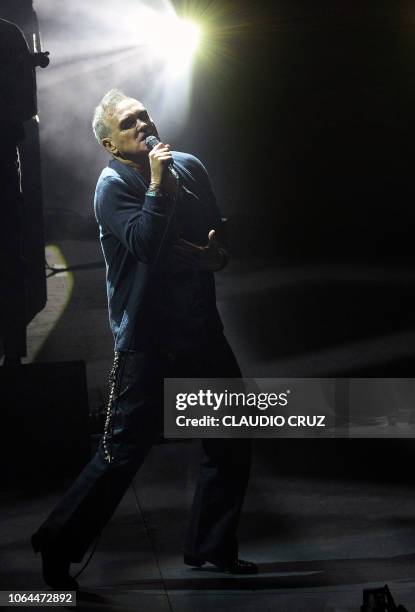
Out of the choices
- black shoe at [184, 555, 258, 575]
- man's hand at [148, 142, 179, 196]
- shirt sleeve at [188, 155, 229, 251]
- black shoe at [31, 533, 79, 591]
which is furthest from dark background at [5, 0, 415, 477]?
black shoe at [31, 533, 79, 591]

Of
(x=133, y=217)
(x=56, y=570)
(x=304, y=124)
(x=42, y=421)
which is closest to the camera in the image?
(x=56, y=570)

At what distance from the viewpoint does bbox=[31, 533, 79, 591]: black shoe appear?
337 cm

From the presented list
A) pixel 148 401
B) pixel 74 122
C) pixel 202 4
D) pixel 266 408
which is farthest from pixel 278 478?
pixel 202 4

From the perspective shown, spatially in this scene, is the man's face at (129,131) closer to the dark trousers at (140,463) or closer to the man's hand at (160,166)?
the man's hand at (160,166)

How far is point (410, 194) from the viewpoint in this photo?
16.2 feet

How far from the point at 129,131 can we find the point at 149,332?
2.32ft

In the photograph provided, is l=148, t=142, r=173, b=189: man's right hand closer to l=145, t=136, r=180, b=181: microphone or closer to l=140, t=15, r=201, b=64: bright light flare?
l=145, t=136, r=180, b=181: microphone

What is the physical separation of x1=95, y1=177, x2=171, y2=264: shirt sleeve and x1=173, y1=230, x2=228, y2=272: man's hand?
3.9 inches

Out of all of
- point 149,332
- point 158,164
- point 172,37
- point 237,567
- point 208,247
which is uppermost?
point 172,37

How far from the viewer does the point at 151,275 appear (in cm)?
359

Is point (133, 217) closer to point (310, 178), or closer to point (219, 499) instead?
point (219, 499)

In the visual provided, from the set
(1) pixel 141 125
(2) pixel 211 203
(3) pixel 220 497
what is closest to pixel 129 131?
(1) pixel 141 125

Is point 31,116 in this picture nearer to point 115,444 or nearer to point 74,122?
point 74,122

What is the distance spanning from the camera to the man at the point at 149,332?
11.2 feet
